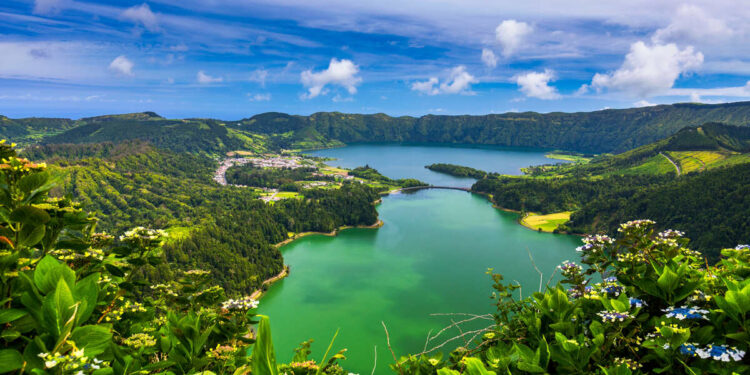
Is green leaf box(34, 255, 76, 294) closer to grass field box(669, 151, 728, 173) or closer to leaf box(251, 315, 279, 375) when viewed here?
leaf box(251, 315, 279, 375)

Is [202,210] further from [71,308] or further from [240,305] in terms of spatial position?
[71,308]

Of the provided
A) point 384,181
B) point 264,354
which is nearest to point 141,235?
point 264,354

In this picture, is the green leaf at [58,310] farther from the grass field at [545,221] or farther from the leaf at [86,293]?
the grass field at [545,221]

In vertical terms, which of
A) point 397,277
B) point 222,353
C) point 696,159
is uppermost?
point 222,353

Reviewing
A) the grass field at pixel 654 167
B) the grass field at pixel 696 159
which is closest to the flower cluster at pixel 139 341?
the grass field at pixel 696 159

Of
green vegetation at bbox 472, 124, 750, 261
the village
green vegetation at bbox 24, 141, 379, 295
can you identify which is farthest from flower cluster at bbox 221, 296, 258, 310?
the village
